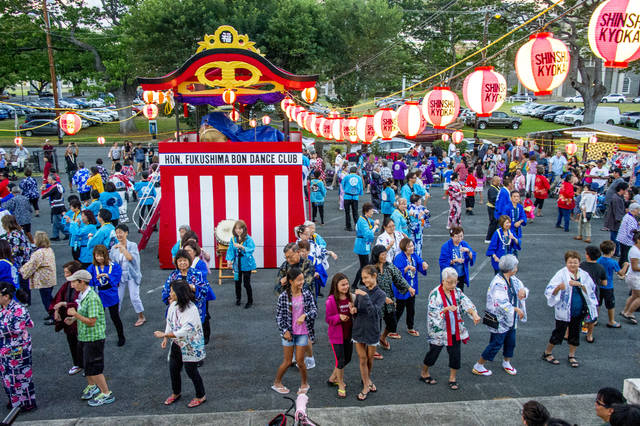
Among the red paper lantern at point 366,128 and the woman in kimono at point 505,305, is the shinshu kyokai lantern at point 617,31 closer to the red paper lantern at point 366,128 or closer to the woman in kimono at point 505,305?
the woman in kimono at point 505,305

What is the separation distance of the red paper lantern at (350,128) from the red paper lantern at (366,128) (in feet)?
1.46

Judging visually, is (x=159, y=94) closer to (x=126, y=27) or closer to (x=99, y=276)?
(x=99, y=276)

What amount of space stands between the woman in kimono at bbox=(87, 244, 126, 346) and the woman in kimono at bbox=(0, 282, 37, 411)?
1.19 m

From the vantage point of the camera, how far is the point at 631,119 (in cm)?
3753

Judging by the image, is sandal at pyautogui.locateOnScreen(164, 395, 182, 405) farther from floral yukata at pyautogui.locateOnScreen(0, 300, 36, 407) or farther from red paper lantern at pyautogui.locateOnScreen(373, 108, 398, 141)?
red paper lantern at pyautogui.locateOnScreen(373, 108, 398, 141)

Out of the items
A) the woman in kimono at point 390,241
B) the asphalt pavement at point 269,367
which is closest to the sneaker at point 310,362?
the asphalt pavement at point 269,367

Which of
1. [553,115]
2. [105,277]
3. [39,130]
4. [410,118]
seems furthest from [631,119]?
[39,130]

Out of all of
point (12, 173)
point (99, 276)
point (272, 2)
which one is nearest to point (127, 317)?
point (99, 276)

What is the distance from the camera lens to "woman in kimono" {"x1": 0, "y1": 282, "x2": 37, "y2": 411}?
17.5 ft

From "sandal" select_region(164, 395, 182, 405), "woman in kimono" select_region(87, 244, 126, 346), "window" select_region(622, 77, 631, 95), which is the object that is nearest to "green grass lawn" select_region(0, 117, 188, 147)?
"woman in kimono" select_region(87, 244, 126, 346)

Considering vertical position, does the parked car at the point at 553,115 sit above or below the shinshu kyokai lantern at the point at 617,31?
above

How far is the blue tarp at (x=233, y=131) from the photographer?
12.8 meters

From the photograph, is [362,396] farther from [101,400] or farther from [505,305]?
[101,400]

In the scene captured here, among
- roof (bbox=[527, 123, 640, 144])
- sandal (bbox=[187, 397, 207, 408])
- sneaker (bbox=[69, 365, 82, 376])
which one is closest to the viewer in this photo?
sandal (bbox=[187, 397, 207, 408])
